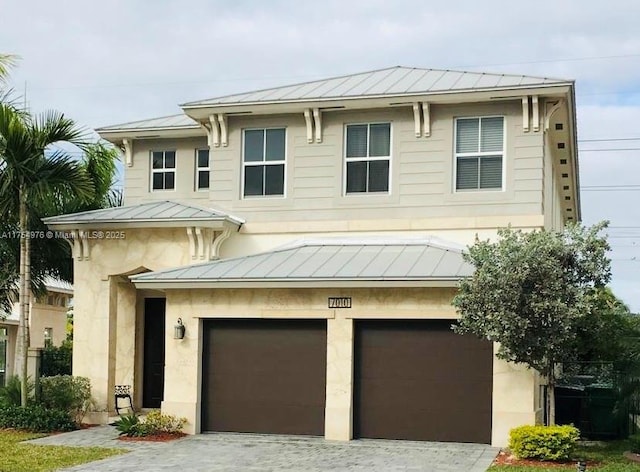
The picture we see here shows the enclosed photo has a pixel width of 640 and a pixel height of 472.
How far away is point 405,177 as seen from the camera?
66.9 ft

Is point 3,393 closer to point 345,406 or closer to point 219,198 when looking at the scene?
point 219,198

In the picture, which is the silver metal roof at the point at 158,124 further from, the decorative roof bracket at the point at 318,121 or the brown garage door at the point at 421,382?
the brown garage door at the point at 421,382

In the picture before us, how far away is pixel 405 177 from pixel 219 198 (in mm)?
4510

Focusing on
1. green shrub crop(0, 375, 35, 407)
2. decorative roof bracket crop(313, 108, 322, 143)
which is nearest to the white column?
decorative roof bracket crop(313, 108, 322, 143)

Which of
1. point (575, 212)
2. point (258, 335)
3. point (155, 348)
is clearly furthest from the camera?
point (575, 212)

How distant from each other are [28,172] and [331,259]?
6.94m

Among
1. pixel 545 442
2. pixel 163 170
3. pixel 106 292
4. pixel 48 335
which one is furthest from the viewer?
pixel 48 335

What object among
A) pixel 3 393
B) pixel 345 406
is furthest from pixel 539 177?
pixel 3 393

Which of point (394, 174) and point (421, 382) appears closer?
point (421, 382)

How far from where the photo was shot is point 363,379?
61.2 feet

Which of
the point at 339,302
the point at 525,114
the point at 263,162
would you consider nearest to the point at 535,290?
the point at 339,302

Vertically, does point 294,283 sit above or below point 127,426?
above

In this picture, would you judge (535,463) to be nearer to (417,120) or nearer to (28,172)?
(417,120)

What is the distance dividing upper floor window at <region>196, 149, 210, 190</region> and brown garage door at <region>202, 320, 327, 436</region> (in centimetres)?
523
